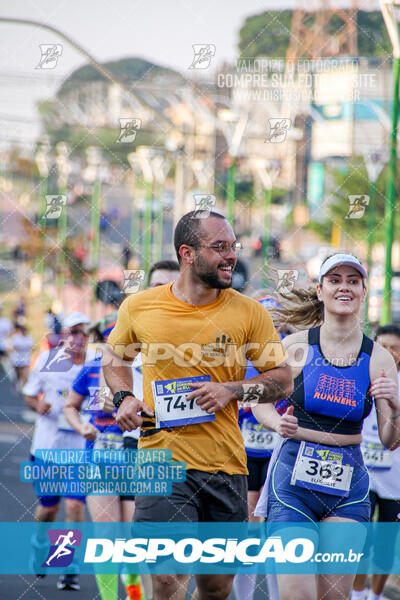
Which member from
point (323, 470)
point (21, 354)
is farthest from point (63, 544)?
point (21, 354)

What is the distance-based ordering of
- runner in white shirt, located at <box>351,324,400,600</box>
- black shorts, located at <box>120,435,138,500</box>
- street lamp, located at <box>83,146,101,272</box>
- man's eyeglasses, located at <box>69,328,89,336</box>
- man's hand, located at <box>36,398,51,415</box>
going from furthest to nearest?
street lamp, located at <box>83,146,101,272</box> → man's eyeglasses, located at <box>69,328,89,336</box> → man's hand, located at <box>36,398,51,415</box> → runner in white shirt, located at <box>351,324,400,600</box> → black shorts, located at <box>120,435,138,500</box>

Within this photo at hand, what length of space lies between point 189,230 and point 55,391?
3186mm

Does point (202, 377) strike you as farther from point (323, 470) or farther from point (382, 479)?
point (382, 479)

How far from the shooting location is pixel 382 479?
6246mm

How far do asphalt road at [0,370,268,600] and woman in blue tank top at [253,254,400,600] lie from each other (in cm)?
227

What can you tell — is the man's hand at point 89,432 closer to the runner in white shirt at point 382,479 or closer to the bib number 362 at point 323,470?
the runner in white shirt at point 382,479

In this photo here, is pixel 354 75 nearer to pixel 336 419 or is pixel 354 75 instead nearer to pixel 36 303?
pixel 336 419

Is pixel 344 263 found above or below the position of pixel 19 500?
above

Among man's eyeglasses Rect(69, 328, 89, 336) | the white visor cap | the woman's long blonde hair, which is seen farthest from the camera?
man's eyeglasses Rect(69, 328, 89, 336)

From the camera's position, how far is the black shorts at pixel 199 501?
163 inches

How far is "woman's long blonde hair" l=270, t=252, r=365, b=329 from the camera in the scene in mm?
5271

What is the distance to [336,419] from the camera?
4461mm

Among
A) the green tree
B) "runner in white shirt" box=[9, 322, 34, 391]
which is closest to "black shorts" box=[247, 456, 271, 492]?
"runner in white shirt" box=[9, 322, 34, 391]

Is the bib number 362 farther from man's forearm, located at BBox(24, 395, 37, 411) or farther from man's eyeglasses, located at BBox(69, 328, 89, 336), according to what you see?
man's forearm, located at BBox(24, 395, 37, 411)
